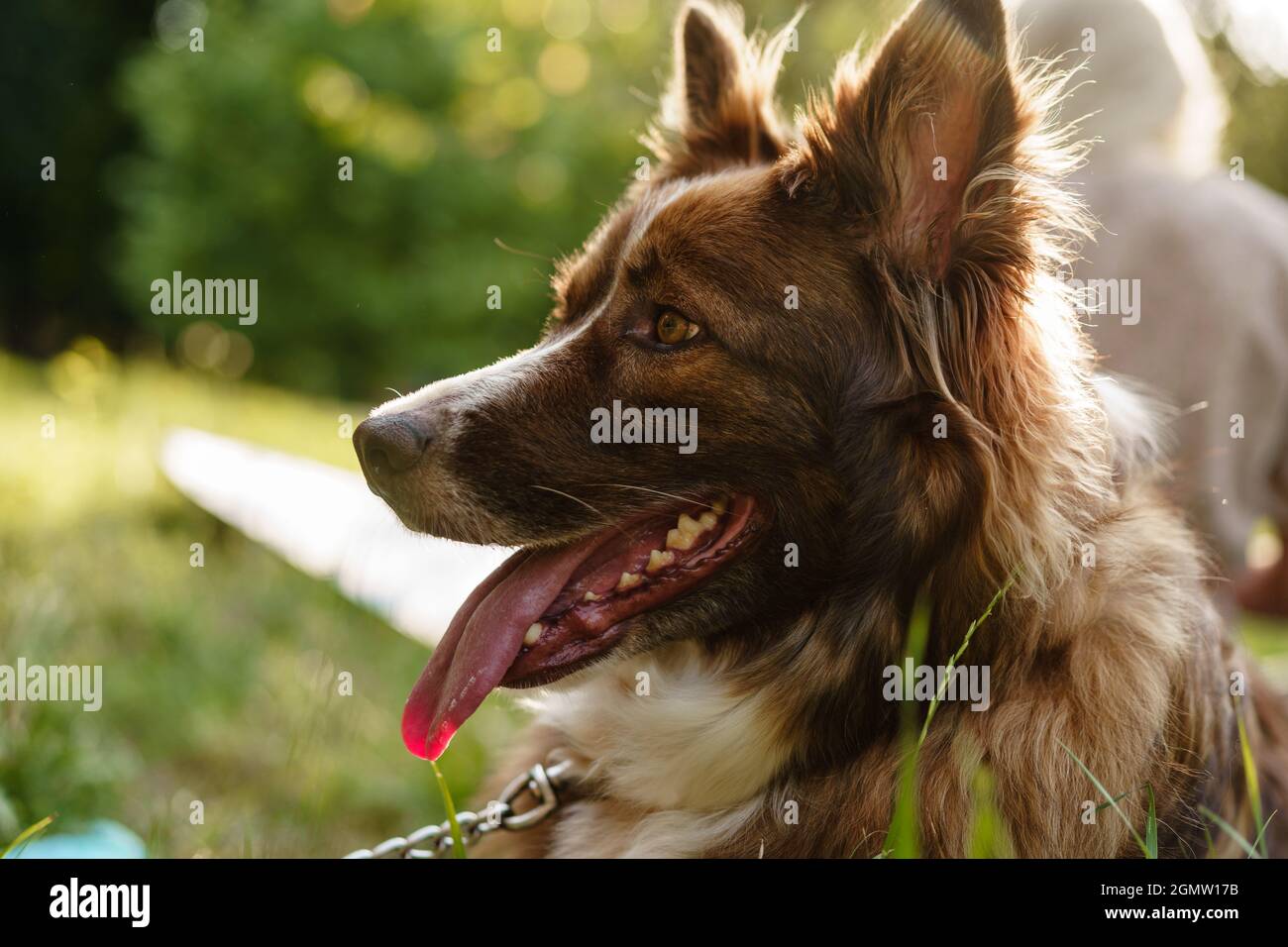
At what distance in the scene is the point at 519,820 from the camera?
2916 mm

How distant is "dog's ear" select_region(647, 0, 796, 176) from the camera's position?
3.48 m

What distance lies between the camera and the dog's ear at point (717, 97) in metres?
3.48

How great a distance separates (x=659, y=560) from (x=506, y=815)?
2.69ft

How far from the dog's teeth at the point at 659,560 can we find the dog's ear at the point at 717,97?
1332 mm

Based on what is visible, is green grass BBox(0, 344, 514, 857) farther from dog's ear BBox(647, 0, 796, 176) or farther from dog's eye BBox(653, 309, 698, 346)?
dog's ear BBox(647, 0, 796, 176)

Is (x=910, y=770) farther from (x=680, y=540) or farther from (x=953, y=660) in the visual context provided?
(x=680, y=540)

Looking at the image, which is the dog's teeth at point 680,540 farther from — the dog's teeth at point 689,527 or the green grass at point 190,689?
the green grass at point 190,689

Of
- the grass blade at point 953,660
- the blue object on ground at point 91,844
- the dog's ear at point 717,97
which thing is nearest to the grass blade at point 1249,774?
the grass blade at point 953,660

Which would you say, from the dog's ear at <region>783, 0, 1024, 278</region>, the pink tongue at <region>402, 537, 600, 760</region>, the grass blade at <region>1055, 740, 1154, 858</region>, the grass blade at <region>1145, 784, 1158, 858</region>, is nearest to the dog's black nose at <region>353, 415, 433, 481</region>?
the pink tongue at <region>402, 537, 600, 760</region>

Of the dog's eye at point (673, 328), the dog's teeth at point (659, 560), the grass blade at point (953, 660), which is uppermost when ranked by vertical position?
the dog's eye at point (673, 328)

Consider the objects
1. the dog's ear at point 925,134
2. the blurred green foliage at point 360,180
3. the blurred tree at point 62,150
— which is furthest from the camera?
the blurred tree at point 62,150

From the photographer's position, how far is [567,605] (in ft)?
9.11

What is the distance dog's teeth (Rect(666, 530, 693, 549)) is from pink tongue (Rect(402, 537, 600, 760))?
200 millimetres
